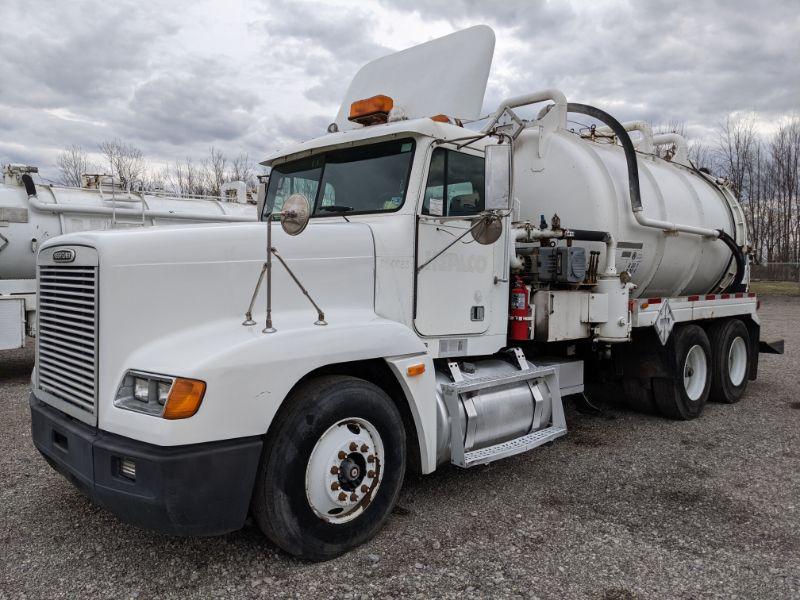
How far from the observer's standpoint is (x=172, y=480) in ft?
9.60

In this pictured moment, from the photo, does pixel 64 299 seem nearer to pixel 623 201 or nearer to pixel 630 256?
pixel 623 201

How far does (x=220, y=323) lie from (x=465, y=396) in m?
1.92

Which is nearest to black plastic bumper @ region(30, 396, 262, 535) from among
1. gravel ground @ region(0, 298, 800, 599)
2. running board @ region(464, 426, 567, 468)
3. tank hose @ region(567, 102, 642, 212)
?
gravel ground @ region(0, 298, 800, 599)

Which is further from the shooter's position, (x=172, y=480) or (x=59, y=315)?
(x=59, y=315)

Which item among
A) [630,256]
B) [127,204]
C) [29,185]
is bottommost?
[630,256]

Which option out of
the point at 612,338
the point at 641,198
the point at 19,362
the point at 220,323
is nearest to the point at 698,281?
the point at 641,198

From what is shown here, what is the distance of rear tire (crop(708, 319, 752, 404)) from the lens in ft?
25.4

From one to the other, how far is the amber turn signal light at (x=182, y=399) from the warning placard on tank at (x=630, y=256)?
14.5ft

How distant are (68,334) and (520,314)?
10.9ft

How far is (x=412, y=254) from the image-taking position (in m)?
4.25

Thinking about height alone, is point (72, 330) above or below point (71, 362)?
above

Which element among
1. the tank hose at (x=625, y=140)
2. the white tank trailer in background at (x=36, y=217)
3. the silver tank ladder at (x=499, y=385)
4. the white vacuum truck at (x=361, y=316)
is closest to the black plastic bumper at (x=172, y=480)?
the white vacuum truck at (x=361, y=316)

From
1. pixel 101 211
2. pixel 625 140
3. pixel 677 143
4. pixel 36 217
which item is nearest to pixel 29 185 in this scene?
pixel 36 217

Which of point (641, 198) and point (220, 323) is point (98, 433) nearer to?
point (220, 323)
